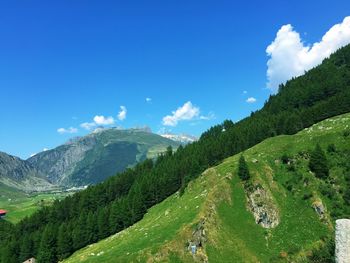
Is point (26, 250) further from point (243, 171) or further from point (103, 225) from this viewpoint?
point (243, 171)

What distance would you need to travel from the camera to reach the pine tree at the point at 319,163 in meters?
92.7

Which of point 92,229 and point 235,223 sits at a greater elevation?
point 92,229

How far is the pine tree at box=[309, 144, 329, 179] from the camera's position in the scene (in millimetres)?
92688

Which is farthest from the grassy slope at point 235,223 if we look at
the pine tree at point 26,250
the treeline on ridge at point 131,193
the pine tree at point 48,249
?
the pine tree at point 26,250

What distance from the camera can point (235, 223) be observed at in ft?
263

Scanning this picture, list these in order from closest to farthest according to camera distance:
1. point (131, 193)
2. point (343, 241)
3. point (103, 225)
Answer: point (343, 241) < point (103, 225) < point (131, 193)

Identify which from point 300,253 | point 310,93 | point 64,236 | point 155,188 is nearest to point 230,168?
point 300,253

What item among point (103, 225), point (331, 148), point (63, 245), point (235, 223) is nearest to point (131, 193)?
point (103, 225)

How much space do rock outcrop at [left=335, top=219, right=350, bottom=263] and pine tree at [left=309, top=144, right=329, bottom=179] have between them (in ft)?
229

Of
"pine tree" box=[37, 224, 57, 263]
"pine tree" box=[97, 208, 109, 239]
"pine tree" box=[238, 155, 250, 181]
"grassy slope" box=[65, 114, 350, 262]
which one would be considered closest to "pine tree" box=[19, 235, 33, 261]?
"pine tree" box=[37, 224, 57, 263]

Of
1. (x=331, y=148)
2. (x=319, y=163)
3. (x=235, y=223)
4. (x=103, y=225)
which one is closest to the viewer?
(x=235, y=223)

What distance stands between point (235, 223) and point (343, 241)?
178 feet

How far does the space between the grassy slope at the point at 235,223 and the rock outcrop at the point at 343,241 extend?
4531 cm

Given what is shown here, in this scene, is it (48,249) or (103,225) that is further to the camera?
(103,225)
